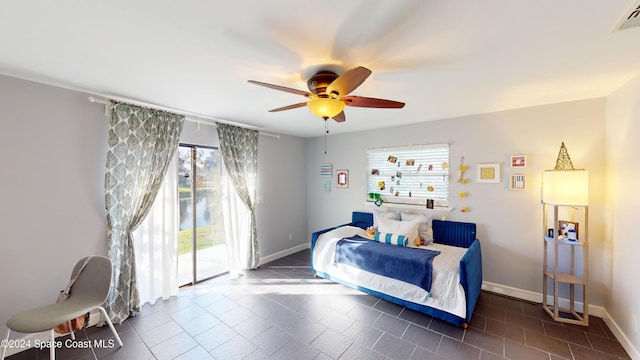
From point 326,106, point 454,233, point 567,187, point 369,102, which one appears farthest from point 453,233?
point 326,106

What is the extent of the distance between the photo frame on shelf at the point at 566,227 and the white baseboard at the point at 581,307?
0.78 metres

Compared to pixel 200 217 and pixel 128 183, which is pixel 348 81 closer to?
pixel 128 183

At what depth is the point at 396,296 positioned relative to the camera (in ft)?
9.39

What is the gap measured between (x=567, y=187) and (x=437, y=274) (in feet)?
5.02

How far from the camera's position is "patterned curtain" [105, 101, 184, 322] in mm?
2572

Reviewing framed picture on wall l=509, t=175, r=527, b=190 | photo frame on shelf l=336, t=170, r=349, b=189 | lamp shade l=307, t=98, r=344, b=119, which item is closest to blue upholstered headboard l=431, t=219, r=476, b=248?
framed picture on wall l=509, t=175, r=527, b=190

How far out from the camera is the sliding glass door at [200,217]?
11.3 ft

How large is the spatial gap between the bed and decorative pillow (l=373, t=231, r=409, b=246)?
269 millimetres

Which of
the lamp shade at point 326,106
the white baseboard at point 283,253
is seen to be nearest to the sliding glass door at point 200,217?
the white baseboard at point 283,253

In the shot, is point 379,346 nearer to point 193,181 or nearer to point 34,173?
point 193,181

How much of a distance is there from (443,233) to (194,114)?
3760 mm

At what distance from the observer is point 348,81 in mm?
1569

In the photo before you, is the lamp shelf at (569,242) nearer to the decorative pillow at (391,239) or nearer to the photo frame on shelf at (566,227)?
the photo frame on shelf at (566,227)

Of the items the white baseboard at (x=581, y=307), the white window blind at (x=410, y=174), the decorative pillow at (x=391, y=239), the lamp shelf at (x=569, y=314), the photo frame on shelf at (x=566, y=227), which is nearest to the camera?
the white baseboard at (x=581, y=307)
